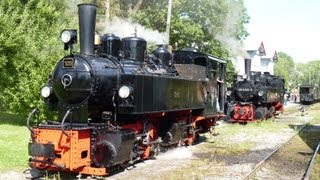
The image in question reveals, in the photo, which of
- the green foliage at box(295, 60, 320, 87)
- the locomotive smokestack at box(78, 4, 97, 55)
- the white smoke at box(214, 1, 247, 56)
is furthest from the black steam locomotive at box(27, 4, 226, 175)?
the green foliage at box(295, 60, 320, 87)

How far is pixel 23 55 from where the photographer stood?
16.4 m

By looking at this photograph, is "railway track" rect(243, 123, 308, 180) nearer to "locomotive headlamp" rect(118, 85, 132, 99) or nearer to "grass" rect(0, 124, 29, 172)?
"locomotive headlamp" rect(118, 85, 132, 99)

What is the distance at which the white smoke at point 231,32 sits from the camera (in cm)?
2936

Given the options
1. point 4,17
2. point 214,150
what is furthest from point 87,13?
point 4,17

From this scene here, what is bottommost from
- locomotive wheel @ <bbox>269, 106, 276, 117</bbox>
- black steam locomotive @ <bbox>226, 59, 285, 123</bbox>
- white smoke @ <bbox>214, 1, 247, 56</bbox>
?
locomotive wheel @ <bbox>269, 106, 276, 117</bbox>

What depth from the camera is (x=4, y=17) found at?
1577cm

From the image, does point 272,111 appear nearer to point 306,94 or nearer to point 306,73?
point 306,94

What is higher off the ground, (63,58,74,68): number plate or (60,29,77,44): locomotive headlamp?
(60,29,77,44): locomotive headlamp

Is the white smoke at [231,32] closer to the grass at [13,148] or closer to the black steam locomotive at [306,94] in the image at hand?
the grass at [13,148]

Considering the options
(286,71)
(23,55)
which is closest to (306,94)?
(23,55)

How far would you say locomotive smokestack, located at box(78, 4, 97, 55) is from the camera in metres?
8.34

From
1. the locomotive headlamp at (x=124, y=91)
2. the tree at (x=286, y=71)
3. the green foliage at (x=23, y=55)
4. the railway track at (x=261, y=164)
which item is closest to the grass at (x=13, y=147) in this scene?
the green foliage at (x=23, y=55)

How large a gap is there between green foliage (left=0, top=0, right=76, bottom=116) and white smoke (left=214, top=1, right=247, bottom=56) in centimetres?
1402

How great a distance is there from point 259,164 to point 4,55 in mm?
10727
